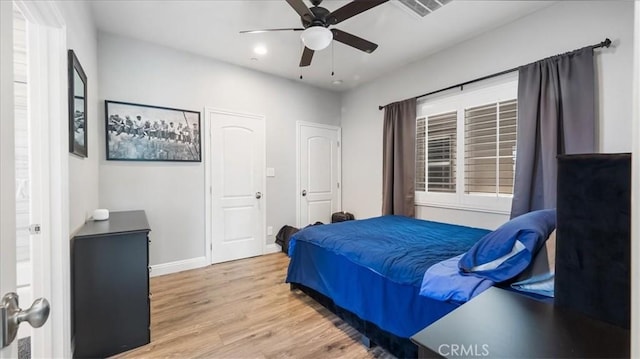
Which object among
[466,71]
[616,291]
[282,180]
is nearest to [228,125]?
[282,180]

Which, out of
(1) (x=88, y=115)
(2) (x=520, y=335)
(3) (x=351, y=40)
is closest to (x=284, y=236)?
(1) (x=88, y=115)

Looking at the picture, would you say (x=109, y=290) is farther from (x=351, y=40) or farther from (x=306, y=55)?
(x=351, y=40)

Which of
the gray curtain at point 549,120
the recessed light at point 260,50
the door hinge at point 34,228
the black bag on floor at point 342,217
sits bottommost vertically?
the black bag on floor at point 342,217

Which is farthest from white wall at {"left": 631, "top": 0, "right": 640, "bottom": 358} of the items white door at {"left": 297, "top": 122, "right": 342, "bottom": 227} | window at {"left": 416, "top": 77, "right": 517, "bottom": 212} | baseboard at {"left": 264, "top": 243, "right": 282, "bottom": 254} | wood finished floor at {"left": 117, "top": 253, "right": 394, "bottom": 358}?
white door at {"left": 297, "top": 122, "right": 342, "bottom": 227}

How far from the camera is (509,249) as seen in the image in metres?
1.49

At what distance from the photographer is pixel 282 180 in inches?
174

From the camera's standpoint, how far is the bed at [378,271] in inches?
68.0

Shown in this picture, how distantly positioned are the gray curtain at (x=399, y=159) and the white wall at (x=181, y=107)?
1.54m

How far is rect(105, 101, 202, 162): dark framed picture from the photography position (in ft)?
10.1

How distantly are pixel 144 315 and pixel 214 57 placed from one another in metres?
3.14

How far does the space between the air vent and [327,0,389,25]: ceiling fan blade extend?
2.14 ft

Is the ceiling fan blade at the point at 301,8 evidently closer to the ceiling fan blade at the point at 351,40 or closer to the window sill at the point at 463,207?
the ceiling fan blade at the point at 351,40

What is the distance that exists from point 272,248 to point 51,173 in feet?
10.1

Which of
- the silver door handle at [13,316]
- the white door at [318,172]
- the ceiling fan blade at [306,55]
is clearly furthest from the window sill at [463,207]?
the silver door handle at [13,316]
